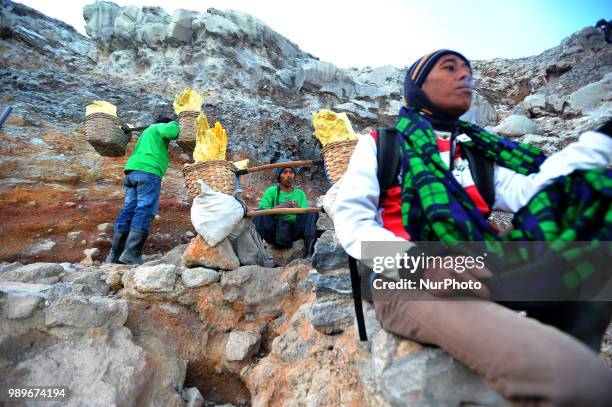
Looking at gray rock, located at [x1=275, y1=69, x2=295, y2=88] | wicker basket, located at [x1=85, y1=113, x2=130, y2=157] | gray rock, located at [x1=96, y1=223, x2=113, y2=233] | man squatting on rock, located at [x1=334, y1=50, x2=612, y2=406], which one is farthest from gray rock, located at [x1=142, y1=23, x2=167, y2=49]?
man squatting on rock, located at [x1=334, y1=50, x2=612, y2=406]

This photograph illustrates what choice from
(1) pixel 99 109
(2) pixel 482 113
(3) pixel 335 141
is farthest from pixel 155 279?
(2) pixel 482 113

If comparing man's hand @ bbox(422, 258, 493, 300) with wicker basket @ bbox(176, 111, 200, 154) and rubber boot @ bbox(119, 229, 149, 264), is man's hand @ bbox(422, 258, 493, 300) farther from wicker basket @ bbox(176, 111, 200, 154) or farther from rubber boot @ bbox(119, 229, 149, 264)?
wicker basket @ bbox(176, 111, 200, 154)

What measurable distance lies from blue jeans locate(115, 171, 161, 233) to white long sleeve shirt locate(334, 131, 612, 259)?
117 inches

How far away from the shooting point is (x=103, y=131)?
3.85m

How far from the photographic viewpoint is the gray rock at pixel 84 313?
204 centimetres

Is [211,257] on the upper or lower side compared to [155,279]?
upper

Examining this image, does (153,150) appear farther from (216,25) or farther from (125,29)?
(125,29)

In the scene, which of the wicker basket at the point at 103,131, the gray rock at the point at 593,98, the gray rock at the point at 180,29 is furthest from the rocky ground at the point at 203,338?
the gray rock at the point at 180,29

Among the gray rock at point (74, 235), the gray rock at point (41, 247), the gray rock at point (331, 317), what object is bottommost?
the gray rock at point (41, 247)

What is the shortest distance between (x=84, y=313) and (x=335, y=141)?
2243mm

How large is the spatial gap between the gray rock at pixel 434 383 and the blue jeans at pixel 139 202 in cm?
325

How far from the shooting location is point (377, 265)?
1192 millimetres

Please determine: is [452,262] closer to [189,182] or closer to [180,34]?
[189,182]

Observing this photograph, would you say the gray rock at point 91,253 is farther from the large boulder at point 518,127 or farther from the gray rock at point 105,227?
the large boulder at point 518,127
